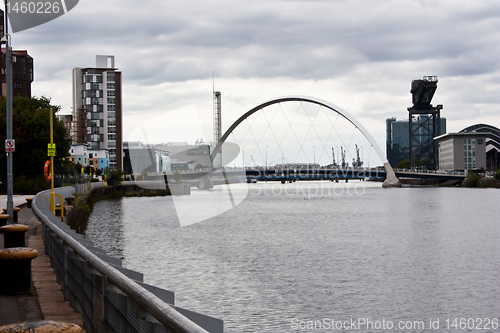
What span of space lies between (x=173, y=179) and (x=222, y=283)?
90.3 meters

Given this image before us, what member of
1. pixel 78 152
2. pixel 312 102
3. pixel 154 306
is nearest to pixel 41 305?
pixel 154 306

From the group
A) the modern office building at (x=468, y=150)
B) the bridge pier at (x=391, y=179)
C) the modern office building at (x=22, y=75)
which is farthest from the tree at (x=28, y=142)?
the modern office building at (x=468, y=150)

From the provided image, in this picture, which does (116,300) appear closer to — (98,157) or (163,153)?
(163,153)

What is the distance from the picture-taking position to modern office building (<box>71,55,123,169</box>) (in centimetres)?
14500

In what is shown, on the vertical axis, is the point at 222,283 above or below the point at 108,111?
below

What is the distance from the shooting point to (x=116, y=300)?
5820 mm

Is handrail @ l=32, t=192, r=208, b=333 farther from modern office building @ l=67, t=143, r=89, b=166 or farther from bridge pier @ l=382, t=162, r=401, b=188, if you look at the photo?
modern office building @ l=67, t=143, r=89, b=166

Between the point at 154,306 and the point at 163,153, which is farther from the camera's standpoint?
the point at 163,153

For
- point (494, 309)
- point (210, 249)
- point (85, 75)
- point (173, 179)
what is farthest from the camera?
point (85, 75)

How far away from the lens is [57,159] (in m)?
64.4

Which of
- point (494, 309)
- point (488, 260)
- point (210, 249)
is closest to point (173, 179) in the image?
point (210, 249)

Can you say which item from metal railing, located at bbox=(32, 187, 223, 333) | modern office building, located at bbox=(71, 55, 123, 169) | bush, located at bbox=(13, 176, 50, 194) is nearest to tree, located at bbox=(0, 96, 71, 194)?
bush, located at bbox=(13, 176, 50, 194)

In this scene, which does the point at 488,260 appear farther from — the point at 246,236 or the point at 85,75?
the point at 85,75

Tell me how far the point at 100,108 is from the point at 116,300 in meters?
147
